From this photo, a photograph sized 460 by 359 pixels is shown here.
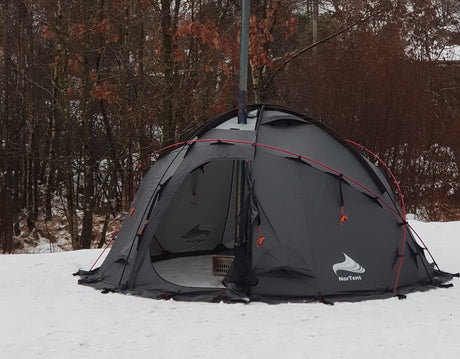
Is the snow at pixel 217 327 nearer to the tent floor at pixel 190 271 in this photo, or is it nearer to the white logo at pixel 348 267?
the white logo at pixel 348 267

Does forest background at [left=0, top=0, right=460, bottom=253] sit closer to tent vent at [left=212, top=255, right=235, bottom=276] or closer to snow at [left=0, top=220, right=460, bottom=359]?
tent vent at [left=212, top=255, right=235, bottom=276]

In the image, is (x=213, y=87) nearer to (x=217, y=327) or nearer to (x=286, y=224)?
(x=286, y=224)

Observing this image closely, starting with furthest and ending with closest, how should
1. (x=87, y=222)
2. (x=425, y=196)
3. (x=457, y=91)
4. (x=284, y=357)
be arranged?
1. (x=457, y=91)
2. (x=425, y=196)
3. (x=87, y=222)
4. (x=284, y=357)

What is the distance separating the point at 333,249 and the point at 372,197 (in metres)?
0.83

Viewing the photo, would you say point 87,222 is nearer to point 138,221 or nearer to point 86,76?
point 86,76

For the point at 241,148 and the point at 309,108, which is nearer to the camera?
the point at 241,148

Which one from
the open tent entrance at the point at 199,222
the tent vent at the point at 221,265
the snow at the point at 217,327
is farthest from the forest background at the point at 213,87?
the snow at the point at 217,327

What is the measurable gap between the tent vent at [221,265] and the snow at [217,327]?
4.48 feet

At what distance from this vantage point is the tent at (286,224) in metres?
6.30

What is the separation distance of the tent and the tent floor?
0.23 ft

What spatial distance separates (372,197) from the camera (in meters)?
6.83

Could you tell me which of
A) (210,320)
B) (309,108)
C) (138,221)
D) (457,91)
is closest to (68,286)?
(138,221)

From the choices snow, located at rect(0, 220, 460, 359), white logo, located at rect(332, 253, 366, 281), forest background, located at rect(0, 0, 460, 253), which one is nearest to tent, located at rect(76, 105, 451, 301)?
white logo, located at rect(332, 253, 366, 281)

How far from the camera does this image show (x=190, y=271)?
25.7 feet
